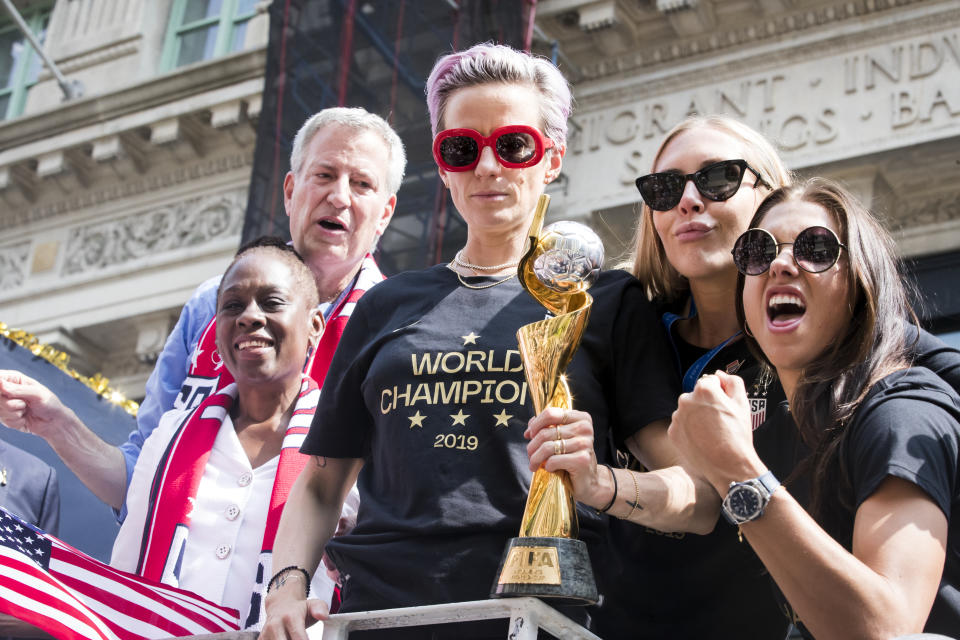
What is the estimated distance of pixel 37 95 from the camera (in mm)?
12000

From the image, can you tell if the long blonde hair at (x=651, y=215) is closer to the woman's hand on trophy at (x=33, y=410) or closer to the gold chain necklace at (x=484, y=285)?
the gold chain necklace at (x=484, y=285)

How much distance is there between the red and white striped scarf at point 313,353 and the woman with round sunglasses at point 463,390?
2.37ft

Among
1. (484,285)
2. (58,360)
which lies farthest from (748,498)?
(58,360)

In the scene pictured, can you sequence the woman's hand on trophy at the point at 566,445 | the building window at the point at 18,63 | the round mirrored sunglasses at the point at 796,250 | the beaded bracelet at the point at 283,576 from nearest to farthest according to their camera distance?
the woman's hand on trophy at the point at 566,445 < the round mirrored sunglasses at the point at 796,250 < the beaded bracelet at the point at 283,576 < the building window at the point at 18,63

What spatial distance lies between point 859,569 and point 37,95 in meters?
11.7

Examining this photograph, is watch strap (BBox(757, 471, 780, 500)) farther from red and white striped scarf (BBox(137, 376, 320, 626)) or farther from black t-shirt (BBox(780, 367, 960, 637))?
red and white striped scarf (BBox(137, 376, 320, 626))

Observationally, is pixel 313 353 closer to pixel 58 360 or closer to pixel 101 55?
pixel 58 360

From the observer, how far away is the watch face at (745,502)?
6.10ft

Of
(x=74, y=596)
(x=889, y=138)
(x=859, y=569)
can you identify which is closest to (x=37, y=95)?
(x=889, y=138)

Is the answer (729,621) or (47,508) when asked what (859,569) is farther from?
(47,508)

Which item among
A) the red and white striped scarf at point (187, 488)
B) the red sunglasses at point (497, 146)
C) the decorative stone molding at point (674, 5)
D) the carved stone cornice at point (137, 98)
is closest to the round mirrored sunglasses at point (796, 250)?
the red sunglasses at point (497, 146)

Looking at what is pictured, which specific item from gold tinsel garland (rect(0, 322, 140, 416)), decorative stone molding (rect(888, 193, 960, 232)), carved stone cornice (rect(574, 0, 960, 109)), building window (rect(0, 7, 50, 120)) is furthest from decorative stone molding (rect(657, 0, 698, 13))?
building window (rect(0, 7, 50, 120))

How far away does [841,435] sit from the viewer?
6.63 feet

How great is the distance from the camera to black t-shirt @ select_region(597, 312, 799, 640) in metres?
2.35
